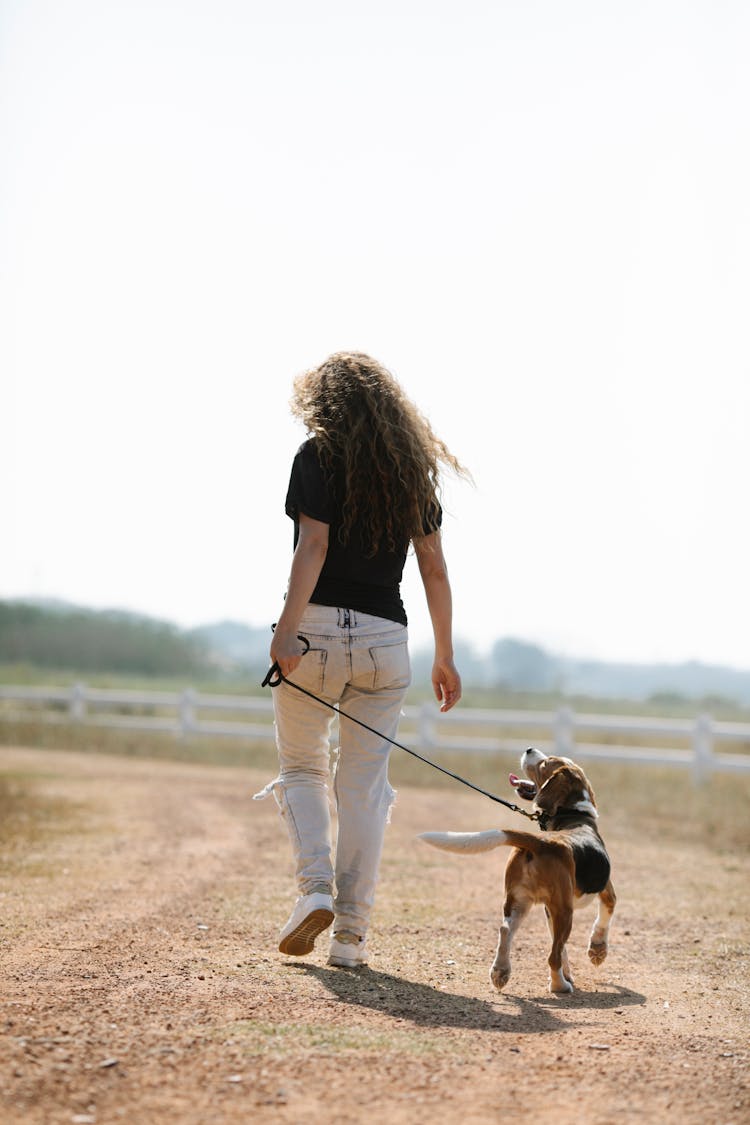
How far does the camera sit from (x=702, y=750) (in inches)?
674

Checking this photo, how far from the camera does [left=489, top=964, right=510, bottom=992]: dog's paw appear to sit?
499 cm

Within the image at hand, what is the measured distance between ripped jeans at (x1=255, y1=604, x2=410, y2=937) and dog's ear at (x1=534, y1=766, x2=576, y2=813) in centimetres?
73

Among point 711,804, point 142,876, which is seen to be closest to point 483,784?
point 711,804

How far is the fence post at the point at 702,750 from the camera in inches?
669

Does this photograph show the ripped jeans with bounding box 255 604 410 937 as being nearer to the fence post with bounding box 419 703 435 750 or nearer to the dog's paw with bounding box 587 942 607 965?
the dog's paw with bounding box 587 942 607 965

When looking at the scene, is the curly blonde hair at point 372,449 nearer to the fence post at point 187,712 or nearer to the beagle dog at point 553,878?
the beagle dog at point 553,878

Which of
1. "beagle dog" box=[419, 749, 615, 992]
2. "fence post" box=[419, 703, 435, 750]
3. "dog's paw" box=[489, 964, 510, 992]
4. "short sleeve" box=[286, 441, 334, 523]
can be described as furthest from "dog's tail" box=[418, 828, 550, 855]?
"fence post" box=[419, 703, 435, 750]

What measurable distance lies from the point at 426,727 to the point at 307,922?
14882mm

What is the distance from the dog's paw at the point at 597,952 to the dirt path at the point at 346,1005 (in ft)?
0.22

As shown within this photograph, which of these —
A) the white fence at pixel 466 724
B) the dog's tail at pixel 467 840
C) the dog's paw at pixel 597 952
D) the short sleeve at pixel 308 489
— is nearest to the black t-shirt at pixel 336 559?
the short sleeve at pixel 308 489

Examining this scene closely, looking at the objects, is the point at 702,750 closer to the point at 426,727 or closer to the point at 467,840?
the point at 426,727

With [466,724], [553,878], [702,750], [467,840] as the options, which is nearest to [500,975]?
[553,878]

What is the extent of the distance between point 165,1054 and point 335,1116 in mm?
685

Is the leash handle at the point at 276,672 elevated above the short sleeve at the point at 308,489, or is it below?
below
